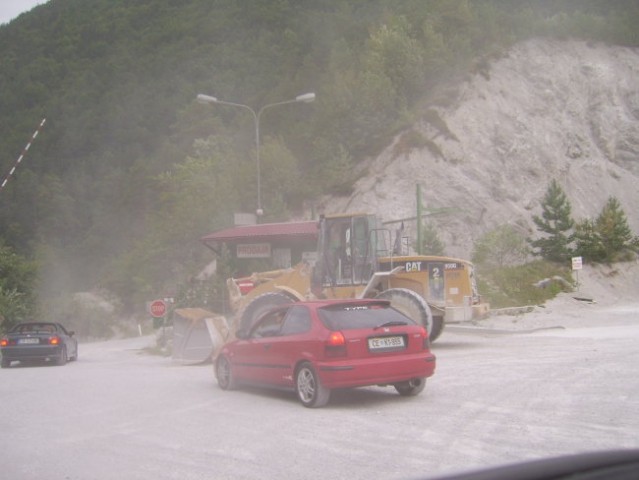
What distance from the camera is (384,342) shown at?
9.73m

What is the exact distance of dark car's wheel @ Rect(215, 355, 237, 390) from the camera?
11.7 meters

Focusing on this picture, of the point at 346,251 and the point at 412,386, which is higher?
the point at 346,251

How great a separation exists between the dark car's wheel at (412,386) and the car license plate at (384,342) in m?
→ 0.61

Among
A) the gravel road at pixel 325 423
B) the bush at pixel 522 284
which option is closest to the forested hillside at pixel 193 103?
the bush at pixel 522 284

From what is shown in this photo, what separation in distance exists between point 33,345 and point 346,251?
28.2 feet

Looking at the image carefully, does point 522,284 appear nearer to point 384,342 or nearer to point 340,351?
point 384,342

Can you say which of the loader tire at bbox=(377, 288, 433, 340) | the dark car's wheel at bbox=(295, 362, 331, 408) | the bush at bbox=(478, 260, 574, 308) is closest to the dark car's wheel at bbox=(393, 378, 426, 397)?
the dark car's wheel at bbox=(295, 362, 331, 408)

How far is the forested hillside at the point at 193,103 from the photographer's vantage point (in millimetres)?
49656

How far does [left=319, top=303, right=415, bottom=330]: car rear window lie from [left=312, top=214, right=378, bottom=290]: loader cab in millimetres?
7134

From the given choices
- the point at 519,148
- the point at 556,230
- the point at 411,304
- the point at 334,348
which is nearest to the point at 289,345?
the point at 334,348

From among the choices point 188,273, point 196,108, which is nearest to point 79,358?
point 188,273

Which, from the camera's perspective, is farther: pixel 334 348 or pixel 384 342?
pixel 384 342

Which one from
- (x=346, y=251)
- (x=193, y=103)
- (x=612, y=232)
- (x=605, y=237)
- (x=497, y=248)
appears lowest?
(x=346, y=251)

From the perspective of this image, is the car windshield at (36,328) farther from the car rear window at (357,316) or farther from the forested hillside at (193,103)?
the forested hillside at (193,103)
